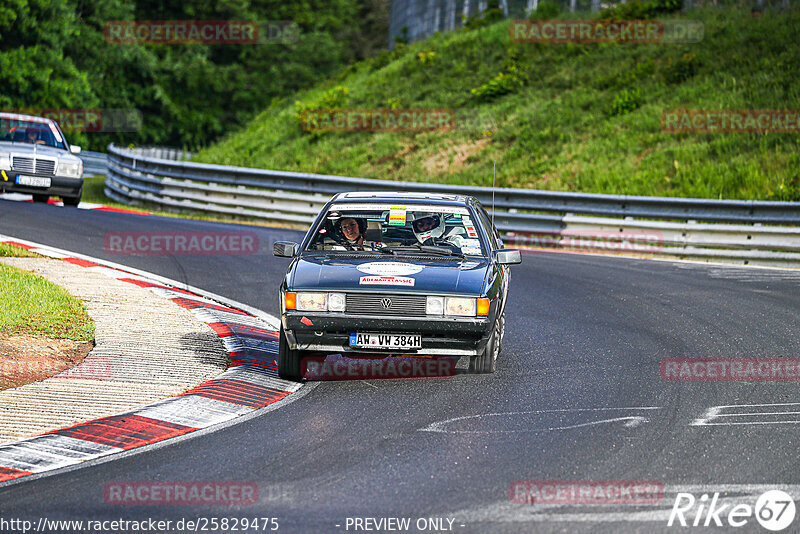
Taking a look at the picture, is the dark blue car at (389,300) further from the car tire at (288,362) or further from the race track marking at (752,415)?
the race track marking at (752,415)

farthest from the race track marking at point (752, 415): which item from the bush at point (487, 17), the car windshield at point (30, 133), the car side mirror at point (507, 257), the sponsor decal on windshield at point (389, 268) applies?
the bush at point (487, 17)

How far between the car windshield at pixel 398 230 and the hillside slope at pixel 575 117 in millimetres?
13415

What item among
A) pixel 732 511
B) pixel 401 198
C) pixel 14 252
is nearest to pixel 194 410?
pixel 401 198

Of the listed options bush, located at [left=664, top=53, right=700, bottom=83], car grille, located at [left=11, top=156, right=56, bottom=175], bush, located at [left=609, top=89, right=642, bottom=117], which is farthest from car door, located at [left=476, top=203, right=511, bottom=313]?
bush, located at [left=664, top=53, right=700, bottom=83]

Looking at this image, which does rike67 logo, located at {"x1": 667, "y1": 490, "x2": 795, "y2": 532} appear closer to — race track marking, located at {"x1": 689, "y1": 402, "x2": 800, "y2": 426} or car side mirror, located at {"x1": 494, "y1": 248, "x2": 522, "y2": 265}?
race track marking, located at {"x1": 689, "y1": 402, "x2": 800, "y2": 426}

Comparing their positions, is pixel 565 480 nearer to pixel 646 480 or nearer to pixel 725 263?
pixel 646 480

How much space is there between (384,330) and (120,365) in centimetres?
221

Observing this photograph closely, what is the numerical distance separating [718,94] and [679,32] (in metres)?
4.91

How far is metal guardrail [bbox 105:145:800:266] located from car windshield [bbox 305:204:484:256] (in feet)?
15.3

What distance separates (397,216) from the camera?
9.24 m

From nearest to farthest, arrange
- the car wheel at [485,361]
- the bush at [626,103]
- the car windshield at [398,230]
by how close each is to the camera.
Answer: the car wheel at [485,361]
the car windshield at [398,230]
the bush at [626,103]

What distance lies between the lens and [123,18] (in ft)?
145

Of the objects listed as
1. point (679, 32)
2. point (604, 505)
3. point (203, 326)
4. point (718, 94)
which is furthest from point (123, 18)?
point (604, 505)

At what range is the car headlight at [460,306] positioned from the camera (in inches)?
317
